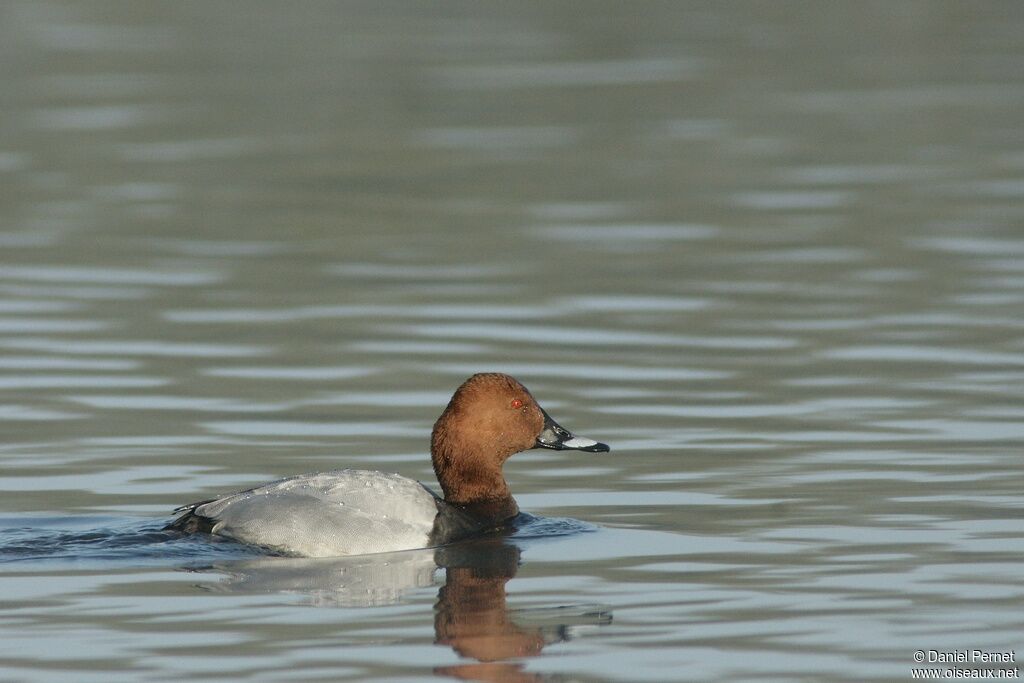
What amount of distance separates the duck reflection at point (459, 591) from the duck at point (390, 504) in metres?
0.10

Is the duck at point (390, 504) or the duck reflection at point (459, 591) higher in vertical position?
the duck at point (390, 504)

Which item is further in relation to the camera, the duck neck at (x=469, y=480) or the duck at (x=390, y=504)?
the duck neck at (x=469, y=480)

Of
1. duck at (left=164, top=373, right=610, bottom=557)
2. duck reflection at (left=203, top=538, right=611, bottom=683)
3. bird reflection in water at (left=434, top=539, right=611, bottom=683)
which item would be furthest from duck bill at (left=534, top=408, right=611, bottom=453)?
bird reflection in water at (left=434, top=539, right=611, bottom=683)

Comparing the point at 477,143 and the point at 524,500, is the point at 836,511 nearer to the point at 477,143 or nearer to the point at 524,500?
the point at 524,500

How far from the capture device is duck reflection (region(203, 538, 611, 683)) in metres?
8.05

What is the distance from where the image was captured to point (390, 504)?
9.97 m

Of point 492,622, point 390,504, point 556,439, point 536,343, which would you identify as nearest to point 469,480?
point 556,439

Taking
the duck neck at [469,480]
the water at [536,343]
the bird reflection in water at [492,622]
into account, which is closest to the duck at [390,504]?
the duck neck at [469,480]

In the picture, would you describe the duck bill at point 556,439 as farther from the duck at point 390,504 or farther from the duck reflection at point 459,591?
the duck reflection at point 459,591

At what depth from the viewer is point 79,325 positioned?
15.3 m

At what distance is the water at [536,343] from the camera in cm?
845

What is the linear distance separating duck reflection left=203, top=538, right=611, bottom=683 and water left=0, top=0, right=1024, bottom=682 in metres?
0.03

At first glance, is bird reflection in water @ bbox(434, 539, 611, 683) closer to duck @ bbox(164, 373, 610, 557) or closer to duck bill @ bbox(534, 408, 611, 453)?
duck @ bbox(164, 373, 610, 557)

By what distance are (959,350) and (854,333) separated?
0.87 meters
